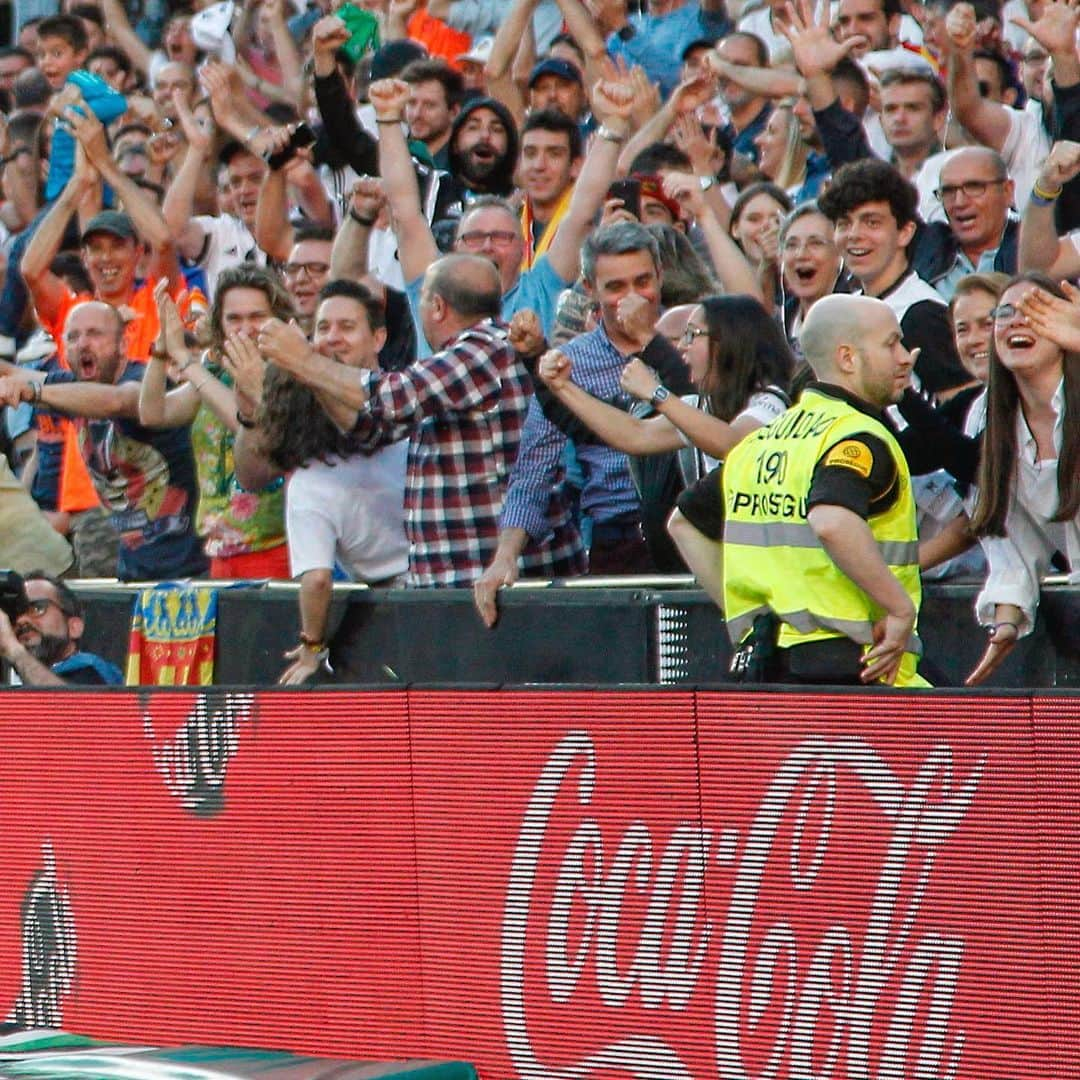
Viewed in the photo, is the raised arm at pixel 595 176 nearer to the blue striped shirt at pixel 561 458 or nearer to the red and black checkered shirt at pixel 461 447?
the blue striped shirt at pixel 561 458

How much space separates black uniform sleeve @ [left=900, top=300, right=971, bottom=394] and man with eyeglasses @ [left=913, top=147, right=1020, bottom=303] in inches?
28.8

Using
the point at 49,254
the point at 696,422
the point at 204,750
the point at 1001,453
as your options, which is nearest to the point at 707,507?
the point at 696,422

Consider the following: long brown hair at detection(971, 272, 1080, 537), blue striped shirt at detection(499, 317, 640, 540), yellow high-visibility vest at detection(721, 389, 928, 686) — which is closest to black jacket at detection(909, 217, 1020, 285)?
blue striped shirt at detection(499, 317, 640, 540)

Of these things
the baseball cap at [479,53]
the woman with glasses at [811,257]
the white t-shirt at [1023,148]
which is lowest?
the woman with glasses at [811,257]

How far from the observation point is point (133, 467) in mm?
10164

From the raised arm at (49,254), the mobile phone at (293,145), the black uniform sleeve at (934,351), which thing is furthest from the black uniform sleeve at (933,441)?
the raised arm at (49,254)

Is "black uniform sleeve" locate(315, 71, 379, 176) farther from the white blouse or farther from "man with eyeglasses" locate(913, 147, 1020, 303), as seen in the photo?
the white blouse

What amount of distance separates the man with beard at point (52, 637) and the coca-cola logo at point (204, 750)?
2.45 meters

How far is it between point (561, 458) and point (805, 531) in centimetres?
241

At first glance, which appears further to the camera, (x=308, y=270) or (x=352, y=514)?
(x=308, y=270)

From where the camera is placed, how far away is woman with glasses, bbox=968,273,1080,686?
6738 mm

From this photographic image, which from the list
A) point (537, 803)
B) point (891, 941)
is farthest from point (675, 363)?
point (891, 941)

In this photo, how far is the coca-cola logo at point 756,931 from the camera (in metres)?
4.95

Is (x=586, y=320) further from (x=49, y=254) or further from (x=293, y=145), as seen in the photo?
(x=49, y=254)
